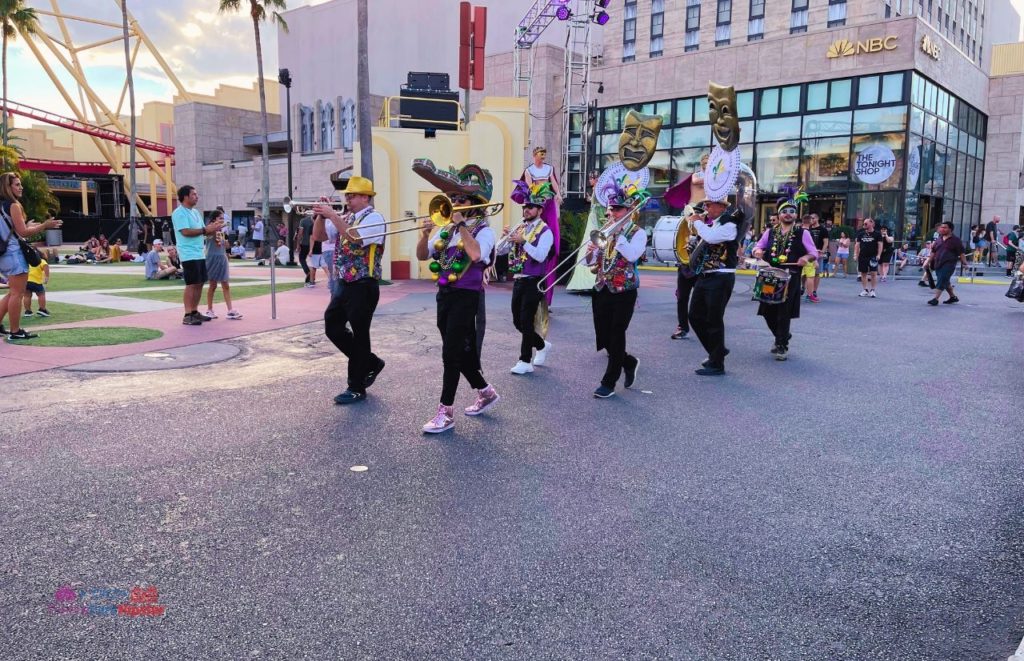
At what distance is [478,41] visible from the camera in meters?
18.1

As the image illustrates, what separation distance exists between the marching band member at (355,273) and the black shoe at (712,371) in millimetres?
3459

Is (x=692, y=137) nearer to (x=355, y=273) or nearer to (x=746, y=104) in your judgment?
(x=746, y=104)

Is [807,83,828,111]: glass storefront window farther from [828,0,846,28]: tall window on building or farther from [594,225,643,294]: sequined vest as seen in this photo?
[594,225,643,294]: sequined vest

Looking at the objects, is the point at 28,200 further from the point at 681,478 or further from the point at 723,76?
the point at 681,478

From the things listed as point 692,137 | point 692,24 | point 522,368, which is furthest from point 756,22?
point 522,368

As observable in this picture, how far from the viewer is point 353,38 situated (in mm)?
51500

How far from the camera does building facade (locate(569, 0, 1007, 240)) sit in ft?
94.0

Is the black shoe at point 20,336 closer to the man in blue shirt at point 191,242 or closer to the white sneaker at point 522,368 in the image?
the man in blue shirt at point 191,242

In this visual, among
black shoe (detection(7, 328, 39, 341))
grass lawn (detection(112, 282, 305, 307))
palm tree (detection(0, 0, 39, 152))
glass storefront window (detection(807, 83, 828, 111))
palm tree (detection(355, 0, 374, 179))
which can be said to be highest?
palm tree (detection(0, 0, 39, 152))

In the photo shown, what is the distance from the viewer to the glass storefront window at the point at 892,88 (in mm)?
28156

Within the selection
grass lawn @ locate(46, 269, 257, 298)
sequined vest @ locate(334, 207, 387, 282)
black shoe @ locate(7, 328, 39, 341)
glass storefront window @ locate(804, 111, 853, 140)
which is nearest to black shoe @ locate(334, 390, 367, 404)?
sequined vest @ locate(334, 207, 387, 282)

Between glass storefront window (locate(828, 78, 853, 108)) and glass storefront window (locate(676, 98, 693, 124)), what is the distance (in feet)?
20.3

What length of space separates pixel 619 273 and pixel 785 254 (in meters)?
3.10

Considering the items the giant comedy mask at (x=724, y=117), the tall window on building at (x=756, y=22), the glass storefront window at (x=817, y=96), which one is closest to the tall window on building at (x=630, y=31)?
the tall window on building at (x=756, y=22)
